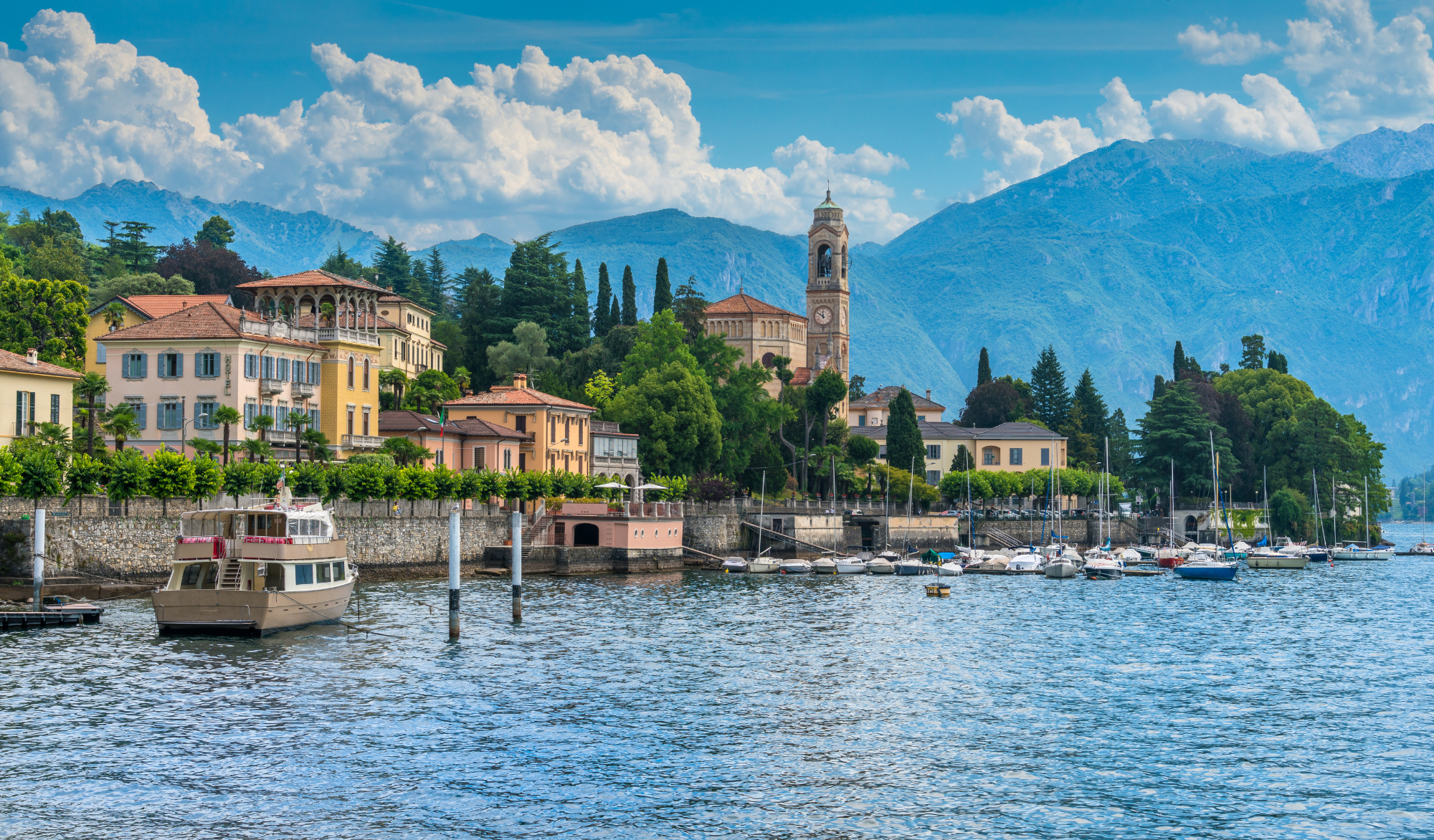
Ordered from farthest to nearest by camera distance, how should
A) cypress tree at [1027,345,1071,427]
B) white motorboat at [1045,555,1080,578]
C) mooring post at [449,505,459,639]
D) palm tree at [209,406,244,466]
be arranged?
cypress tree at [1027,345,1071,427] → white motorboat at [1045,555,1080,578] → palm tree at [209,406,244,466] → mooring post at [449,505,459,639]

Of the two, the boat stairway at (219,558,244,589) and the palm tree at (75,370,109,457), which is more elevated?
the palm tree at (75,370,109,457)

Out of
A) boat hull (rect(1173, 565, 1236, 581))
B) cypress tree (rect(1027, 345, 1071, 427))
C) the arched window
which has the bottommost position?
boat hull (rect(1173, 565, 1236, 581))

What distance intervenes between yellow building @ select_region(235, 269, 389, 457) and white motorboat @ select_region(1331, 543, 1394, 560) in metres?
88.6

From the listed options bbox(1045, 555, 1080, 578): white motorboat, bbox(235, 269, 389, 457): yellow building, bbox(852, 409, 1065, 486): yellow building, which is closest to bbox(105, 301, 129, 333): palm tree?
bbox(235, 269, 389, 457): yellow building

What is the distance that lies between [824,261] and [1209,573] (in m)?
80.8

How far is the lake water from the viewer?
28.2 metres

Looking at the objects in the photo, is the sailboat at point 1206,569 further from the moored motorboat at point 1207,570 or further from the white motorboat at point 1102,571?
the white motorboat at point 1102,571

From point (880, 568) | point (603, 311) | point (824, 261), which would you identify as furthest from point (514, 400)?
point (824, 261)

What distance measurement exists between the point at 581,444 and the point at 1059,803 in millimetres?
81600

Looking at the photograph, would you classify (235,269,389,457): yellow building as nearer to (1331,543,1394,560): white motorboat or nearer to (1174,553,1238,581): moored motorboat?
(1174,553,1238,581): moored motorboat

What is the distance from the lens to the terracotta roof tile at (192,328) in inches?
3132

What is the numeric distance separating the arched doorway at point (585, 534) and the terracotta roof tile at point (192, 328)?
22588mm

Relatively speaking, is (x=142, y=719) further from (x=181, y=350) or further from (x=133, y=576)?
(x=181, y=350)

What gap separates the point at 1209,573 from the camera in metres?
100
